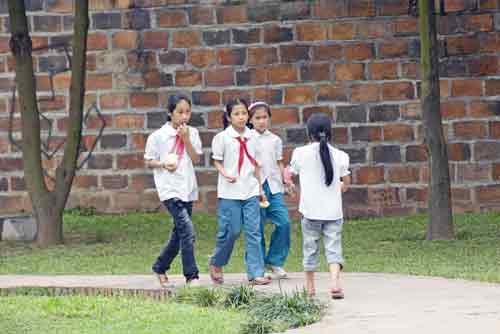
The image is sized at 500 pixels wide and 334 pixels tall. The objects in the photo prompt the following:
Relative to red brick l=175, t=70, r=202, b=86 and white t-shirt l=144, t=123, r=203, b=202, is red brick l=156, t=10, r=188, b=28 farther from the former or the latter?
white t-shirt l=144, t=123, r=203, b=202

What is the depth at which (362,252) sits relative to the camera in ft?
40.9

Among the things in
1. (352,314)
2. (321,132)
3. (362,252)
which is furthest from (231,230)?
(362,252)

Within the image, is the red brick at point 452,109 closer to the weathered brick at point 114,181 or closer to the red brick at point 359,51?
the red brick at point 359,51

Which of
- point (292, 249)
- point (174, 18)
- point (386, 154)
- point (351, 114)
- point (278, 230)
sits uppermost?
point (174, 18)

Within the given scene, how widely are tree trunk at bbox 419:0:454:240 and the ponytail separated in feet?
13.4

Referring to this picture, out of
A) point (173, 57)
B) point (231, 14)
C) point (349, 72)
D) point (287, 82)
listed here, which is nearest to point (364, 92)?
point (349, 72)

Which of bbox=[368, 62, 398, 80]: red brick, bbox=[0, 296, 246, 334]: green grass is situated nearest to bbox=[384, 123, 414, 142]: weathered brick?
bbox=[368, 62, 398, 80]: red brick

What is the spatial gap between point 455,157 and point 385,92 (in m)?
1.07

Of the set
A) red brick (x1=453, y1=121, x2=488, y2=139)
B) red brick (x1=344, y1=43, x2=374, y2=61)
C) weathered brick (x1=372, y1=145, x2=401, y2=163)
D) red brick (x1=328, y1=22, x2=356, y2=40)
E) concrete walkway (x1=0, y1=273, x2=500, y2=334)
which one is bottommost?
concrete walkway (x1=0, y1=273, x2=500, y2=334)

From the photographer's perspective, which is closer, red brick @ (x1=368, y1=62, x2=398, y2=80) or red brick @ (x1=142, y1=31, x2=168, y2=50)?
red brick @ (x1=368, y1=62, x2=398, y2=80)

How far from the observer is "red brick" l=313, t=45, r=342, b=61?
15109mm

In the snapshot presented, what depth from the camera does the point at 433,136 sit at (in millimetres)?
13117

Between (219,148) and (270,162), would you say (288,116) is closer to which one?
(270,162)

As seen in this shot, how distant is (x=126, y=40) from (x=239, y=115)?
18.9 ft
